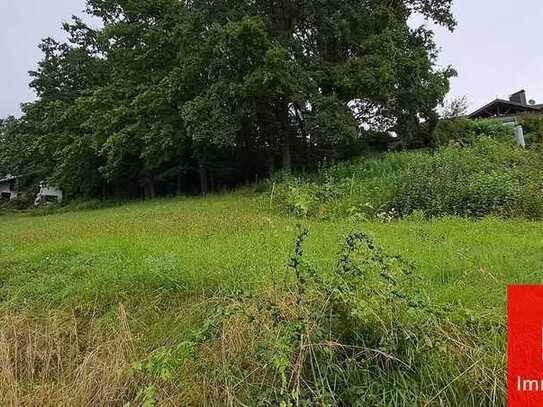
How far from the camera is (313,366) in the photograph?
274 cm

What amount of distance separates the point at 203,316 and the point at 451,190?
605cm

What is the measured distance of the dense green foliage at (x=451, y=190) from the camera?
25.2 feet

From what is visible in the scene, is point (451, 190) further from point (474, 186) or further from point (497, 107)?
point (497, 107)

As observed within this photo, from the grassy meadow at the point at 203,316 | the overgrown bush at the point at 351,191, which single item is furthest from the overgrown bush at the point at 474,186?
the grassy meadow at the point at 203,316

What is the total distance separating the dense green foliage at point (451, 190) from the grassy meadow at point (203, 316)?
1602mm

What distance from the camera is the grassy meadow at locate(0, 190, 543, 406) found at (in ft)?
8.88

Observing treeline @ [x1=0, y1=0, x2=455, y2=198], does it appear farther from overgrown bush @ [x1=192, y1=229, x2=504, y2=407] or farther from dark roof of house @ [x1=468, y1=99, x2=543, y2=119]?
dark roof of house @ [x1=468, y1=99, x2=543, y2=119]

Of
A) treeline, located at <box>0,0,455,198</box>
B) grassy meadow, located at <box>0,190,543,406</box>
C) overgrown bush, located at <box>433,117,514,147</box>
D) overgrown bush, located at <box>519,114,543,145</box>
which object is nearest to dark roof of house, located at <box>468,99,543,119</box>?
overgrown bush, located at <box>519,114,543,145</box>

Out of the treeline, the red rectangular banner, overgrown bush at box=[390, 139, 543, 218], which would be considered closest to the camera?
the red rectangular banner

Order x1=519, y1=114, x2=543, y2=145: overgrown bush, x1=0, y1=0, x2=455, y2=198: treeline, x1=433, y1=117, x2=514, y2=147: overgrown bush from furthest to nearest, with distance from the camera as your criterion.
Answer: x1=433, y1=117, x2=514, y2=147: overgrown bush → x1=519, y1=114, x2=543, y2=145: overgrown bush → x1=0, y1=0, x2=455, y2=198: treeline

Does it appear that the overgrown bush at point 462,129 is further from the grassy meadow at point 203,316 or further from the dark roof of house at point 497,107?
the grassy meadow at point 203,316

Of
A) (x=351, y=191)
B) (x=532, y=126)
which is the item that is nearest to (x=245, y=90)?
(x=351, y=191)

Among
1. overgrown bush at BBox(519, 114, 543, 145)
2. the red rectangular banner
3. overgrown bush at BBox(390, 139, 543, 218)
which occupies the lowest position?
the red rectangular banner

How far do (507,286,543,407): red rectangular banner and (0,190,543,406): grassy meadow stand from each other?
0.07m
